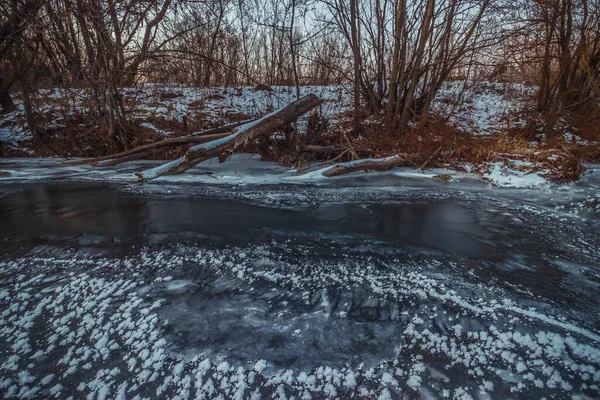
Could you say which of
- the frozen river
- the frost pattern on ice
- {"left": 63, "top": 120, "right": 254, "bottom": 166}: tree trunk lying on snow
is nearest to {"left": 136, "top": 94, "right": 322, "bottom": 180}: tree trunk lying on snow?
{"left": 63, "top": 120, "right": 254, "bottom": 166}: tree trunk lying on snow

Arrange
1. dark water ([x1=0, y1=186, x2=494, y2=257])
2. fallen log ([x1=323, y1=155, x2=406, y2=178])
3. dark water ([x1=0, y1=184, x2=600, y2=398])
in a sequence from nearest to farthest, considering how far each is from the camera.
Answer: dark water ([x1=0, y1=184, x2=600, y2=398])
dark water ([x1=0, y1=186, x2=494, y2=257])
fallen log ([x1=323, y1=155, x2=406, y2=178])

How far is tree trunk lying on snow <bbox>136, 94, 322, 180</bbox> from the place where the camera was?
5.30m

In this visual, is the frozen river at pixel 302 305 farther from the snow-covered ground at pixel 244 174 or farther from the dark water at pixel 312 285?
the snow-covered ground at pixel 244 174

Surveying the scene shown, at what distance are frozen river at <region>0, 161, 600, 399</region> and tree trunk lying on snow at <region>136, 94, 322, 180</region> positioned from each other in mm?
1823

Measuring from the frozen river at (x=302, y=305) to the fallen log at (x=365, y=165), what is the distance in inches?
83.7

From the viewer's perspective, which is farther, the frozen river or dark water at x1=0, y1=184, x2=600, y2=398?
dark water at x1=0, y1=184, x2=600, y2=398

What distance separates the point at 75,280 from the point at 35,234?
158 cm

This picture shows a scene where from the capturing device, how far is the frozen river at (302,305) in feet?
4.54

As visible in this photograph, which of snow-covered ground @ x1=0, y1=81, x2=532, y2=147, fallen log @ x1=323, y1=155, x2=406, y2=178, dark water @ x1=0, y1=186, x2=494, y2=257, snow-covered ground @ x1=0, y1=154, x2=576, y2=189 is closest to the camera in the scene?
dark water @ x1=0, y1=186, x2=494, y2=257

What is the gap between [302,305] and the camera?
75.0 inches

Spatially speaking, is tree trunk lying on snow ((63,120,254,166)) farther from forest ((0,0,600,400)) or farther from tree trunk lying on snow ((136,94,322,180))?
tree trunk lying on snow ((136,94,322,180))

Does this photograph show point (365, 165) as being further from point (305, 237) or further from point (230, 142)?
point (305, 237)

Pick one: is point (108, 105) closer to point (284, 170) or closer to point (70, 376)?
point (284, 170)

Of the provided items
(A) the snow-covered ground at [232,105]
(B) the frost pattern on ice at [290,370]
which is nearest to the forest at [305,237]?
(B) the frost pattern on ice at [290,370]
